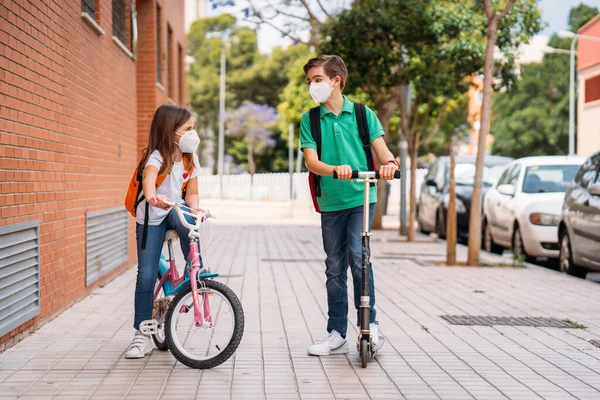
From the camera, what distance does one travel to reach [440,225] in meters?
21.1

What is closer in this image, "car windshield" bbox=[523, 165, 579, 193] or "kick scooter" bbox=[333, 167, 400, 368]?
"kick scooter" bbox=[333, 167, 400, 368]

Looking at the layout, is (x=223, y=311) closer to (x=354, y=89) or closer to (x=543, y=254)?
(x=543, y=254)

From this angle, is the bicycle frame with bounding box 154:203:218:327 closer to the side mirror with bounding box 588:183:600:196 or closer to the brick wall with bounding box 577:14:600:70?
the side mirror with bounding box 588:183:600:196

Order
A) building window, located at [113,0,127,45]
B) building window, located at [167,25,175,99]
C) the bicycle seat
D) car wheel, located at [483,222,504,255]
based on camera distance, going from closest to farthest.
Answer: the bicycle seat < building window, located at [113,0,127,45] < car wheel, located at [483,222,504,255] < building window, located at [167,25,175,99]

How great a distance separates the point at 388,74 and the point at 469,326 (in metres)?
11.3

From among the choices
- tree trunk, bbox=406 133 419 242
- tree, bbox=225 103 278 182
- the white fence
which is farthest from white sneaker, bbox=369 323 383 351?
tree, bbox=225 103 278 182

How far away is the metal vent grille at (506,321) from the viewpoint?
838 cm

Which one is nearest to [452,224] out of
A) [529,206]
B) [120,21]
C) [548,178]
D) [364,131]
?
[529,206]

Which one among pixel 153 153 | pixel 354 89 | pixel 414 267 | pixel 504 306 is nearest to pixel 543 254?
pixel 414 267

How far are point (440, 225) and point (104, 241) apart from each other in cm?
1093

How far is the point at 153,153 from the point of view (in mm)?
6648

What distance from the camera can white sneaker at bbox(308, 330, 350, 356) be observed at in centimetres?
676

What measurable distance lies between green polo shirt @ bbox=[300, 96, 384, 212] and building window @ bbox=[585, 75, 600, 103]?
1466 inches

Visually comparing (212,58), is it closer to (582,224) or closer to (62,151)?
(582,224)
